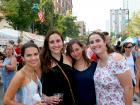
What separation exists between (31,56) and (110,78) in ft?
3.04

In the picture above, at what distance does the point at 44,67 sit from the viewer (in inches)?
192

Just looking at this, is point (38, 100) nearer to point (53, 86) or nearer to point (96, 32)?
point (53, 86)

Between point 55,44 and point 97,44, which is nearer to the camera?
point 97,44

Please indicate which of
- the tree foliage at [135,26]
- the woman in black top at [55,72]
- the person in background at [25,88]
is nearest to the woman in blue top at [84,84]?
the woman in black top at [55,72]

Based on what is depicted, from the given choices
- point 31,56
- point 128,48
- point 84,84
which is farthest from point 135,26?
point 31,56

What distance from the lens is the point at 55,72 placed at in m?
4.82

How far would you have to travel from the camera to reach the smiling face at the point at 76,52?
5.46 meters

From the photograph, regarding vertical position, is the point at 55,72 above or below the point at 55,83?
above

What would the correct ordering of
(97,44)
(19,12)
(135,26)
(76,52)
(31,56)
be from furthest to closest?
(135,26)
(19,12)
(76,52)
(97,44)
(31,56)

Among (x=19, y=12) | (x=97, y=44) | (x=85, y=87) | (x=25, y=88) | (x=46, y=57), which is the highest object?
(x=19, y=12)

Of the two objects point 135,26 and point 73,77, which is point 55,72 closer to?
point 73,77

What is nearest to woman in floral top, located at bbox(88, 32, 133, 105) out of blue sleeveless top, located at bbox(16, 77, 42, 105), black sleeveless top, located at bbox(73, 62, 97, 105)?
black sleeveless top, located at bbox(73, 62, 97, 105)

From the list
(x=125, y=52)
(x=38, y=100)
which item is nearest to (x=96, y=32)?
(x=38, y=100)

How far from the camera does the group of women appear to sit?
4578 millimetres
